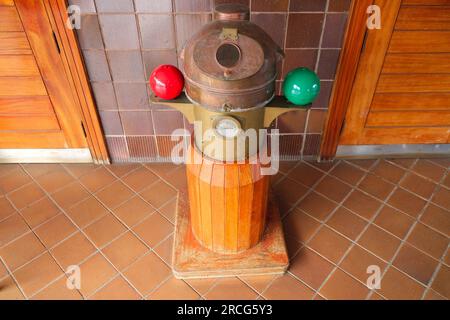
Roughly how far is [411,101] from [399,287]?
139cm

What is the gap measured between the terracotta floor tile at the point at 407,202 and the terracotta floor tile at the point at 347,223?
34 cm

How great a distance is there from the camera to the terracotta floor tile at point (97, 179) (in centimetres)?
263

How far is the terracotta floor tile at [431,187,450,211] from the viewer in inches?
98.3

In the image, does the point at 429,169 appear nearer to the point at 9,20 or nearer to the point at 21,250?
the point at 21,250

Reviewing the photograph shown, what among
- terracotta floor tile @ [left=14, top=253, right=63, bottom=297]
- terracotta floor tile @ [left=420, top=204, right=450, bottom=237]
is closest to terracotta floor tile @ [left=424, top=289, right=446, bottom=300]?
terracotta floor tile @ [left=420, top=204, right=450, bottom=237]

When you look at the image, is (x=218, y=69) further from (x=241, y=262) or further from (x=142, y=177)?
(x=142, y=177)

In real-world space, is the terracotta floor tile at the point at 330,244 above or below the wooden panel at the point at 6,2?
below

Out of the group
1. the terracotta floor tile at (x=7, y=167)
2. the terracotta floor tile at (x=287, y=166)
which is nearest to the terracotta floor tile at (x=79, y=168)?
the terracotta floor tile at (x=7, y=167)

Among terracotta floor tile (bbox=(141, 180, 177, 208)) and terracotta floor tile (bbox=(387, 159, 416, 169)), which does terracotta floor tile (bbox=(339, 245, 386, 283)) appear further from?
terracotta floor tile (bbox=(141, 180, 177, 208))

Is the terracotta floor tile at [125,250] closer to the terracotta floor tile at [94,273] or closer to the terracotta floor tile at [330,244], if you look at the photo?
the terracotta floor tile at [94,273]

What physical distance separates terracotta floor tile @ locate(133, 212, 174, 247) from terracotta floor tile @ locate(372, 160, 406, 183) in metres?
1.72

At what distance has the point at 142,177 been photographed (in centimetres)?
271

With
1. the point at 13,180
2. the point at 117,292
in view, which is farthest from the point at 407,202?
the point at 13,180

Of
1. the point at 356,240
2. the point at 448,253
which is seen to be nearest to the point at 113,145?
the point at 356,240
